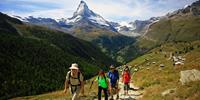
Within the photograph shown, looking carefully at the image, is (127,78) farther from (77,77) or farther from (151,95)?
(77,77)

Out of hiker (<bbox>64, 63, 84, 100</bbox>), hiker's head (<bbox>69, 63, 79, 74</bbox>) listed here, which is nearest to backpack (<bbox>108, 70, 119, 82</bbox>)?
hiker (<bbox>64, 63, 84, 100</bbox>)

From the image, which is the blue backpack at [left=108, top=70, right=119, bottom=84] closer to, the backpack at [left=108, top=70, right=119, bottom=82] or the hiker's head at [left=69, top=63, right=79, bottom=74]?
the backpack at [left=108, top=70, right=119, bottom=82]

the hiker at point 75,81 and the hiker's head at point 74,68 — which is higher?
the hiker's head at point 74,68

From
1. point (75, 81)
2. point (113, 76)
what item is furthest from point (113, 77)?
point (75, 81)

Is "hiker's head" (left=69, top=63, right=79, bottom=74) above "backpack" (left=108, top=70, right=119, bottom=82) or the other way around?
above

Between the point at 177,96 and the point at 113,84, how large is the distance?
661cm

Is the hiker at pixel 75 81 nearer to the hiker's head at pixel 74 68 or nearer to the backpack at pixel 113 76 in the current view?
the hiker's head at pixel 74 68

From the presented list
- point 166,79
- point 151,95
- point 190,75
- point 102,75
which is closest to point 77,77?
point 102,75

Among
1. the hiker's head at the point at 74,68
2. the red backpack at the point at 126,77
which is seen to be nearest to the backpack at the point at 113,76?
the red backpack at the point at 126,77

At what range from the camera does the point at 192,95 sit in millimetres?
21203

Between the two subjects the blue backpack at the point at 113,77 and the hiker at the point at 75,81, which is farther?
the blue backpack at the point at 113,77

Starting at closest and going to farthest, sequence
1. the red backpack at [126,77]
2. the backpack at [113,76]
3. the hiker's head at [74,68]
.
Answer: the hiker's head at [74,68] < the backpack at [113,76] < the red backpack at [126,77]

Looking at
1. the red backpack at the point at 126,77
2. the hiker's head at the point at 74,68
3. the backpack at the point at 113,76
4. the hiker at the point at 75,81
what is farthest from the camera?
the red backpack at the point at 126,77

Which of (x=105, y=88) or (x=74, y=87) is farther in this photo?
(x=105, y=88)
